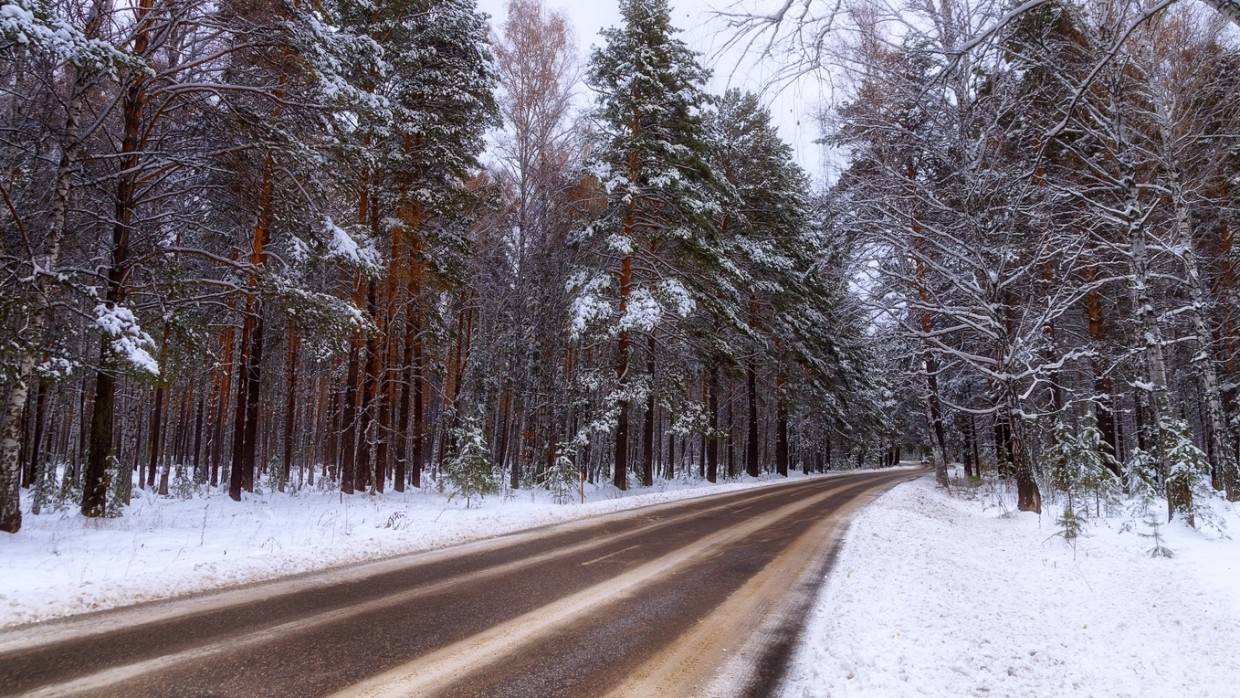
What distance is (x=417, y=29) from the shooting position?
1490 centimetres

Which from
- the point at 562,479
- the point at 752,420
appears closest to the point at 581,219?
the point at 562,479

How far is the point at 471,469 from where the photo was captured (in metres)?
14.0

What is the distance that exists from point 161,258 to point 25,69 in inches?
117

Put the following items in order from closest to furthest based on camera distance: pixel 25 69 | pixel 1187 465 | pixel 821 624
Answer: pixel 821 624 → pixel 25 69 → pixel 1187 465

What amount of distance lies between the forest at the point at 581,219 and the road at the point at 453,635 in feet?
12.7

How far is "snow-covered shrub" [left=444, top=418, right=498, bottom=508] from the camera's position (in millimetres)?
13828

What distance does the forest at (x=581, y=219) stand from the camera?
7.28m

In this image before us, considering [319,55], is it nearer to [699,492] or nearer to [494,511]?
[494,511]

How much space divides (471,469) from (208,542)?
6.76m

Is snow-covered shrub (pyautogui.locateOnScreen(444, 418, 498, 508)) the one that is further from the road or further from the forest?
the road

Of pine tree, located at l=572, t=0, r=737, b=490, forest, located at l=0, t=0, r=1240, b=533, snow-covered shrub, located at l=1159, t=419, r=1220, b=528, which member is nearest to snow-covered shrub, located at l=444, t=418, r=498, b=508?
forest, located at l=0, t=0, r=1240, b=533

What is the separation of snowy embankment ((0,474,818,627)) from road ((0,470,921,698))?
21.6 inches

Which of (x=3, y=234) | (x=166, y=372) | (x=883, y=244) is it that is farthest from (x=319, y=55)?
(x=883, y=244)

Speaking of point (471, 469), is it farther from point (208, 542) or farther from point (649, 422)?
point (649, 422)
